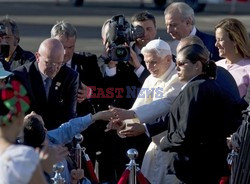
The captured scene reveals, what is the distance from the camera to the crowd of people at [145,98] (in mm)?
7934

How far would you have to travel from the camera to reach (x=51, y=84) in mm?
9000

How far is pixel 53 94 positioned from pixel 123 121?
0.70 meters

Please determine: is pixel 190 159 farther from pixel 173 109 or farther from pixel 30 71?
pixel 30 71

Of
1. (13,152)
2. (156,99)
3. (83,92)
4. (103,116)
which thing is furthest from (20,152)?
(83,92)

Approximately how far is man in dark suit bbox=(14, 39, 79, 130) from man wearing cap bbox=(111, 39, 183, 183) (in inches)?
21.8

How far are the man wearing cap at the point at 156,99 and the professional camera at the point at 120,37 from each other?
1.28 ft

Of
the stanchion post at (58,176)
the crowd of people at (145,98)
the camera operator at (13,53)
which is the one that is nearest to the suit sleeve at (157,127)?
the crowd of people at (145,98)

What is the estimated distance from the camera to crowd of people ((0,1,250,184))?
7934 mm

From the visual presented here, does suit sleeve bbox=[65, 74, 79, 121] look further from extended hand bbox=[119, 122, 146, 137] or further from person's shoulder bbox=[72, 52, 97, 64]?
person's shoulder bbox=[72, 52, 97, 64]

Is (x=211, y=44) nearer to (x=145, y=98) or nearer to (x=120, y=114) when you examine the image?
(x=145, y=98)

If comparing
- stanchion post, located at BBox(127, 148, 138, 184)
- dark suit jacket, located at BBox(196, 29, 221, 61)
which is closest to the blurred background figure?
stanchion post, located at BBox(127, 148, 138, 184)

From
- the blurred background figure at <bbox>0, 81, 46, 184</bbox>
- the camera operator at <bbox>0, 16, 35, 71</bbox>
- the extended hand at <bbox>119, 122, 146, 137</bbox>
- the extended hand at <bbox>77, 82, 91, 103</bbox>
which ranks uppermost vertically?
Answer: the blurred background figure at <bbox>0, 81, 46, 184</bbox>

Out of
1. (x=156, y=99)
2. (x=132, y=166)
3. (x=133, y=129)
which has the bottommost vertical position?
(x=132, y=166)

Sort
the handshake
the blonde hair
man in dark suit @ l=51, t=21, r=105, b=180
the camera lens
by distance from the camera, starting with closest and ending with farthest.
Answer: the handshake → the blonde hair → the camera lens → man in dark suit @ l=51, t=21, r=105, b=180
